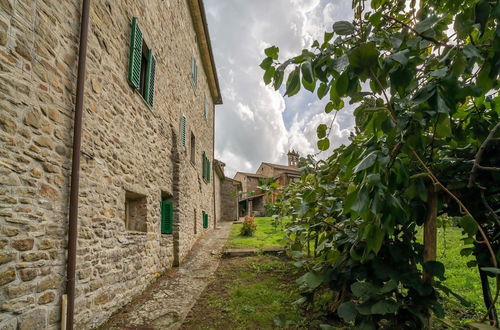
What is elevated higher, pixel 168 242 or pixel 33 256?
pixel 33 256

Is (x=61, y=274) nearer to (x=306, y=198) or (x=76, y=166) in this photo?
(x=76, y=166)

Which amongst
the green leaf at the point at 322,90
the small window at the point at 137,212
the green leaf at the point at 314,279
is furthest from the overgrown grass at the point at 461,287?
the small window at the point at 137,212

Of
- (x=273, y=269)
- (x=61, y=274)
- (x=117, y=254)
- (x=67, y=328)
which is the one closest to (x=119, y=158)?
(x=117, y=254)

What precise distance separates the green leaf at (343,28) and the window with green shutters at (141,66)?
13.7 ft

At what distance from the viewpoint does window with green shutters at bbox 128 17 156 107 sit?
4.53 m

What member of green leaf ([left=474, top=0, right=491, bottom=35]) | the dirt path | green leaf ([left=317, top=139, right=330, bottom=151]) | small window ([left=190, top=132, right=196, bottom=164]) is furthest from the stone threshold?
green leaf ([left=474, top=0, right=491, bottom=35])

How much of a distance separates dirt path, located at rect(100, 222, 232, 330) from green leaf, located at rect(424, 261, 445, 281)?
3.10m

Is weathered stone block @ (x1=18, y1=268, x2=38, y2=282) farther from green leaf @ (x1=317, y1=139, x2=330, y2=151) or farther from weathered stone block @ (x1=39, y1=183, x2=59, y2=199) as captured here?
green leaf @ (x1=317, y1=139, x2=330, y2=151)

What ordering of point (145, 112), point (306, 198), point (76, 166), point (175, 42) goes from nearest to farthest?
point (306, 198) → point (76, 166) → point (145, 112) → point (175, 42)

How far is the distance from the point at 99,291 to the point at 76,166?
1705 millimetres

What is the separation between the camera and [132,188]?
15.0 feet

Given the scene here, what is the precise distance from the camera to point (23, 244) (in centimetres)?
239

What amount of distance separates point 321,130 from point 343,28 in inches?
36.2

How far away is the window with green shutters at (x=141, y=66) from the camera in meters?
4.53
